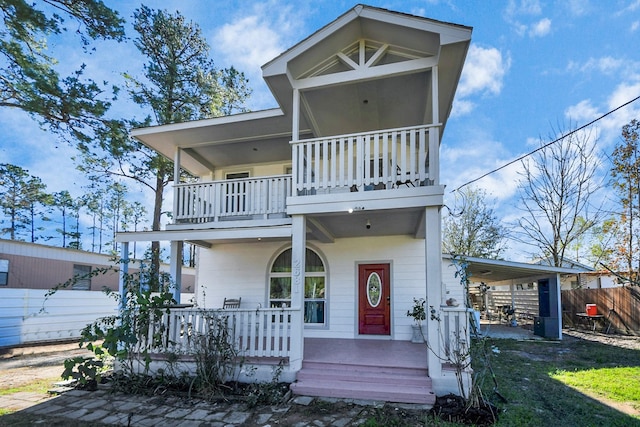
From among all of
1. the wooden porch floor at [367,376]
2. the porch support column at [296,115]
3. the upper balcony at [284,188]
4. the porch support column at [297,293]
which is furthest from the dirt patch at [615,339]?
the porch support column at [296,115]

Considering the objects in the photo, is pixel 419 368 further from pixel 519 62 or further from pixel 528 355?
pixel 519 62

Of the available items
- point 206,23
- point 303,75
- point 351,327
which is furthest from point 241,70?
point 351,327

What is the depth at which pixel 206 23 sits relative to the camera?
16438 millimetres

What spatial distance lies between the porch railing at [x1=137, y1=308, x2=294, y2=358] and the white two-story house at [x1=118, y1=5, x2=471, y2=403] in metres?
0.04

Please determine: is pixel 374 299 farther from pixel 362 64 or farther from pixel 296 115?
pixel 362 64

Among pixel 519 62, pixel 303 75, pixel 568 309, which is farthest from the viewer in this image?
pixel 519 62

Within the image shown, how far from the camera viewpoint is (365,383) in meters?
5.53

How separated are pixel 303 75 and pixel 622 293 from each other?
558 inches

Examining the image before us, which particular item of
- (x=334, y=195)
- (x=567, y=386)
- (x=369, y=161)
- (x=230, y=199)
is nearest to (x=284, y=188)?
(x=230, y=199)

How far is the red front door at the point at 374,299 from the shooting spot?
8672mm

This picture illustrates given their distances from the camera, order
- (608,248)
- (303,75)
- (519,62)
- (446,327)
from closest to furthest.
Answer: (446,327)
(303,75)
(608,248)
(519,62)

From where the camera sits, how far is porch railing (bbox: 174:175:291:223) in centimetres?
780

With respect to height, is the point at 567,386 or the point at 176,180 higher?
the point at 176,180

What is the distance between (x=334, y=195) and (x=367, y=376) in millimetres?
3020
